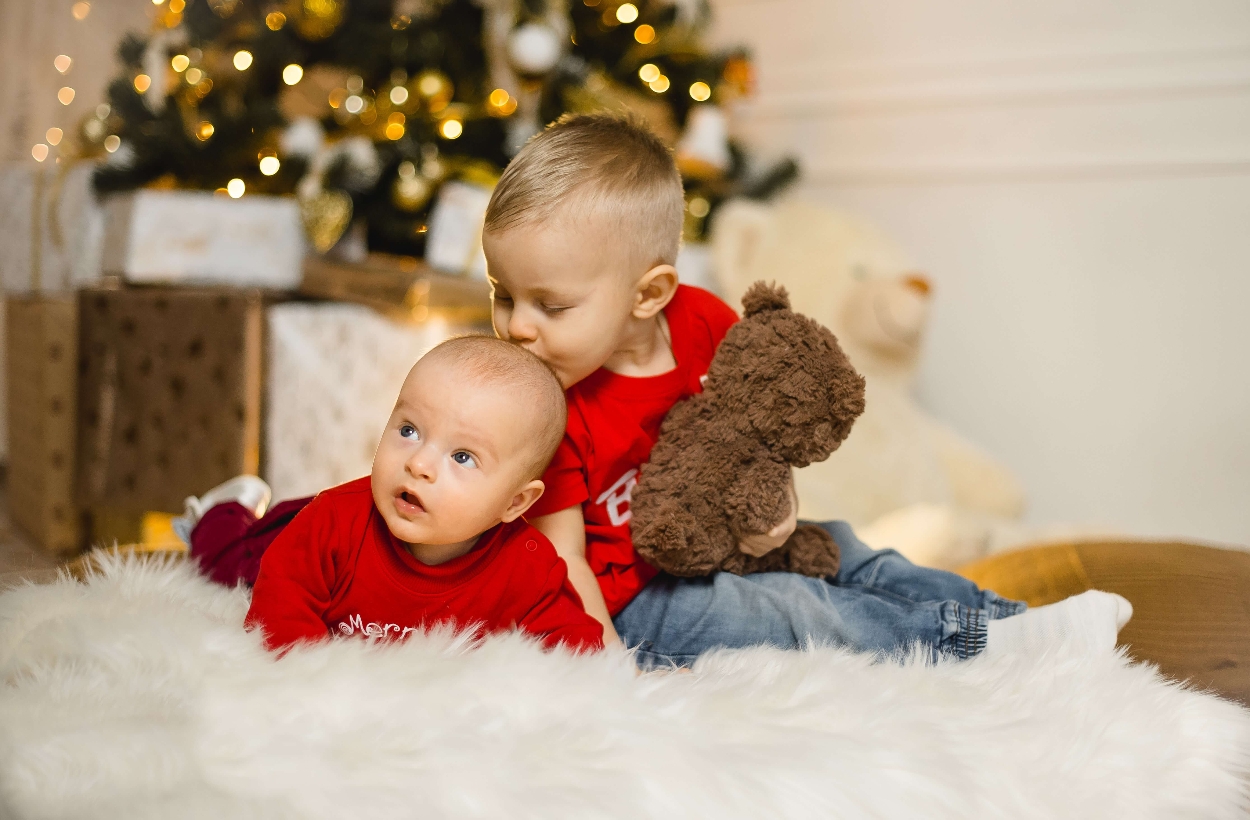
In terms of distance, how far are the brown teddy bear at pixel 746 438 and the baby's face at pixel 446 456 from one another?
0.61 feet

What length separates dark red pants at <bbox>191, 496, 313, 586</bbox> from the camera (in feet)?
3.09

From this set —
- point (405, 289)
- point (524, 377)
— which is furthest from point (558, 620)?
point (405, 289)

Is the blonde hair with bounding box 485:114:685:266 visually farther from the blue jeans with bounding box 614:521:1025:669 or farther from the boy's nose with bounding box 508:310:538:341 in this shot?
the blue jeans with bounding box 614:521:1025:669

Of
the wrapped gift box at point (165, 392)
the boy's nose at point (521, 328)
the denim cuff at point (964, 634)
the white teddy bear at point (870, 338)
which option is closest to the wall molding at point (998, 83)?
the white teddy bear at point (870, 338)

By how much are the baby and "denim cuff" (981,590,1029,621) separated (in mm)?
409

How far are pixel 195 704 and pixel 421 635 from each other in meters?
0.17

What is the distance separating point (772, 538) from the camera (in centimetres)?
92

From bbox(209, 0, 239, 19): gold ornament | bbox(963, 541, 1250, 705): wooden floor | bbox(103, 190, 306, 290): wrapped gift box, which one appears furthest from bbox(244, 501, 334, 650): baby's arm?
bbox(209, 0, 239, 19): gold ornament

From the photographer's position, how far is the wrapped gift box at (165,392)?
1.78 meters

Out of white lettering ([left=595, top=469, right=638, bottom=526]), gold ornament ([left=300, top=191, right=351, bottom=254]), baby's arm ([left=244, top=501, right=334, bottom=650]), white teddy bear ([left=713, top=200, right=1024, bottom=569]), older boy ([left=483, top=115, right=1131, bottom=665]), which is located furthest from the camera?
gold ornament ([left=300, top=191, right=351, bottom=254])

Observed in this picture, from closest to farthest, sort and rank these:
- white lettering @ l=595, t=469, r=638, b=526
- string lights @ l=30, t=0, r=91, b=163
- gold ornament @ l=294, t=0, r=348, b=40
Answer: white lettering @ l=595, t=469, r=638, b=526 < gold ornament @ l=294, t=0, r=348, b=40 < string lights @ l=30, t=0, r=91, b=163

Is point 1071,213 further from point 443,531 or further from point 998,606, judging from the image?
point 443,531

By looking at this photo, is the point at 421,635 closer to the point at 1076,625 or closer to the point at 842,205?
the point at 1076,625

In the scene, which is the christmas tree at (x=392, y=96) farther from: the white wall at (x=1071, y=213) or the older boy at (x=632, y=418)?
the older boy at (x=632, y=418)
